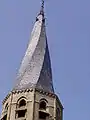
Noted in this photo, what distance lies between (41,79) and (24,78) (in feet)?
5.11

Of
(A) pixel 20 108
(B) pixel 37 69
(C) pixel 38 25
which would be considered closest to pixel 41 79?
(B) pixel 37 69

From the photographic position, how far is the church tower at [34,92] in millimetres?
43125

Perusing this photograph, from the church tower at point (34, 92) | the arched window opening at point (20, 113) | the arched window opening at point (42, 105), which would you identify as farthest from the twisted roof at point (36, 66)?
the arched window opening at point (20, 113)

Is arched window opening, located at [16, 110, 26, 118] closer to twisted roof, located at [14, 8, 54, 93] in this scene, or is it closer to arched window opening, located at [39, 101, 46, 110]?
Result: arched window opening, located at [39, 101, 46, 110]

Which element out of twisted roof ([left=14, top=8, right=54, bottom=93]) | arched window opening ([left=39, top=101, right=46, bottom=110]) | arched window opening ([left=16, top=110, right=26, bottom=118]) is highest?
twisted roof ([left=14, top=8, right=54, bottom=93])

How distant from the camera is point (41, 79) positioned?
46438 millimetres

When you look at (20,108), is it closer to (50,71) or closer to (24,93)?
(24,93)

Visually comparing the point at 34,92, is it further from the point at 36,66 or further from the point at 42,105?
the point at 36,66

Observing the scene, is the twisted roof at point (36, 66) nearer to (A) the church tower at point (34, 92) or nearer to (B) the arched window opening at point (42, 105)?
(A) the church tower at point (34, 92)

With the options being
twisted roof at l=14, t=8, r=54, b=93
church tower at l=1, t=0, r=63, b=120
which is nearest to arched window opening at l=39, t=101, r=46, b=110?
church tower at l=1, t=0, r=63, b=120

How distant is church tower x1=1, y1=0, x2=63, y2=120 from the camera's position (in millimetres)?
43125

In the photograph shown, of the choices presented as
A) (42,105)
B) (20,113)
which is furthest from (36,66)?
(20,113)

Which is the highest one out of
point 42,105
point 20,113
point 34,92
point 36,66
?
point 36,66

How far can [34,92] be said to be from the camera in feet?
145
